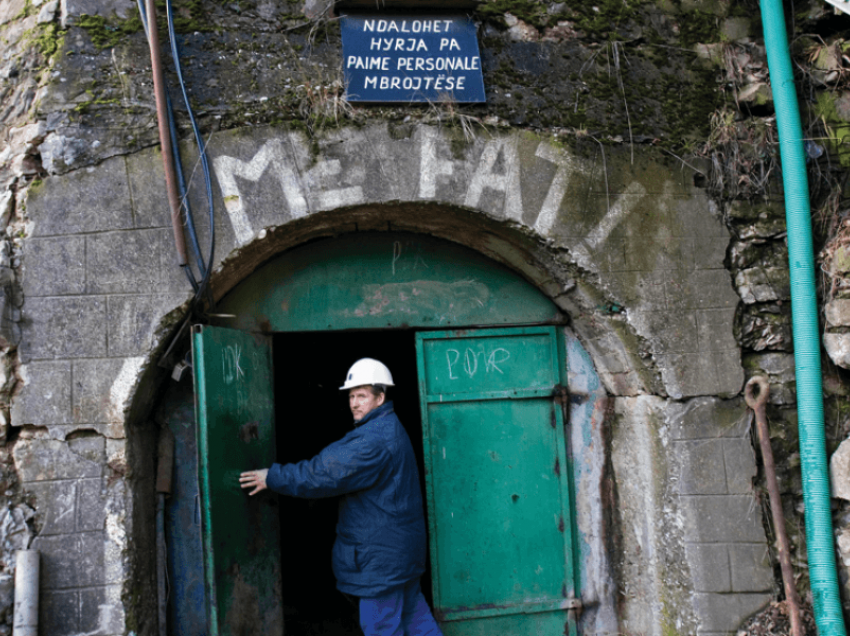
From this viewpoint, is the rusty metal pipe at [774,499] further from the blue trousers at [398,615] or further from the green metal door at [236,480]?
the green metal door at [236,480]

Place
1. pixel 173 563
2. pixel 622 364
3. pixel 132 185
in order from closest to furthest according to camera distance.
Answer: pixel 132 185
pixel 173 563
pixel 622 364

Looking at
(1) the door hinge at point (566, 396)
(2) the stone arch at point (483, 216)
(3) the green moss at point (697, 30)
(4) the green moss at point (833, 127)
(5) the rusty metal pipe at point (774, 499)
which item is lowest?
(5) the rusty metal pipe at point (774, 499)

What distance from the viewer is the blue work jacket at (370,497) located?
8.70 feet

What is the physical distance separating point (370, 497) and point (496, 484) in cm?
72

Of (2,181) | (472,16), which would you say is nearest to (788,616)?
(472,16)

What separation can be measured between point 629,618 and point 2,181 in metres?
3.52

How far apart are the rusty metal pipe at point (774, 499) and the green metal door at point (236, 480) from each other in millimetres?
2255

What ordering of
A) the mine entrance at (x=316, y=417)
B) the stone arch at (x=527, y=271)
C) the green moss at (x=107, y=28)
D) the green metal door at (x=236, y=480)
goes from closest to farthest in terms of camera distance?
the green metal door at (x=236, y=480) → the green moss at (x=107, y=28) → the stone arch at (x=527, y=271) → the mine entrance at (x=316, y=417)

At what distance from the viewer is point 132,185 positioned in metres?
2.64

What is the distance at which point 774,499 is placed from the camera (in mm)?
2717

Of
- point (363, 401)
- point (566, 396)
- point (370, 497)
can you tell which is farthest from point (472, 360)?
point (370, 497)

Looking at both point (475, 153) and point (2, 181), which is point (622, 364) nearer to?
point (475, 153)

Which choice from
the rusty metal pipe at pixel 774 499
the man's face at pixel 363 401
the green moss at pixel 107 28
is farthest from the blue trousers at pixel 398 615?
the green moss at pixel 107 28

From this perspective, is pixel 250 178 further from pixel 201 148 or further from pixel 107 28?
pixel 107 28
